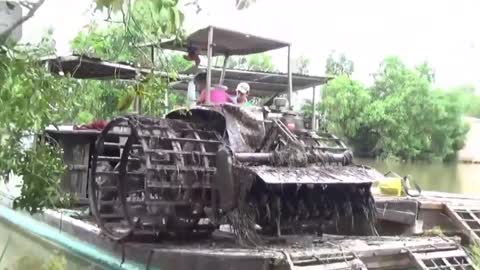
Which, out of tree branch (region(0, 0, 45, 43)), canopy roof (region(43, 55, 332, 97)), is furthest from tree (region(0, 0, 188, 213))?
canopy roof (region(43, 55, 332, 97))

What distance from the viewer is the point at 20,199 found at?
9.96 ft

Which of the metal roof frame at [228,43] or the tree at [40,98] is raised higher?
the metal roof frame at [228,43]

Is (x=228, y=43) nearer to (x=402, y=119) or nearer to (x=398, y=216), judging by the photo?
(x=398, y=216)

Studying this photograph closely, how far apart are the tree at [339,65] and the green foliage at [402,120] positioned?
5.42 metres

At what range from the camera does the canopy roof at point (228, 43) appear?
675cm

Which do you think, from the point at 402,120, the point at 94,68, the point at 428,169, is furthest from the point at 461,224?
the point at 402,120

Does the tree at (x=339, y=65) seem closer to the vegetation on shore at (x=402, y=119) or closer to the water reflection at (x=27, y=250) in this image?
the vegetation on shore at (x=402, y=119)

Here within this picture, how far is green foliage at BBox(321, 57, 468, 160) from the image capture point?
2717cm

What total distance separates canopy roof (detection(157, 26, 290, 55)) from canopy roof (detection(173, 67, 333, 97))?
423 mm

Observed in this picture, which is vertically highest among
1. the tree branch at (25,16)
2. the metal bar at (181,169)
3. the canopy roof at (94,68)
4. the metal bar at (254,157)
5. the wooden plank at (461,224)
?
the canopy roof at (94,68)

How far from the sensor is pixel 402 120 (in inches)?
1074

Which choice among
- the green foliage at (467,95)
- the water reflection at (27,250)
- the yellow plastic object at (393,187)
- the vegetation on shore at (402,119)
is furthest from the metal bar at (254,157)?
the green foliage at (467,95)

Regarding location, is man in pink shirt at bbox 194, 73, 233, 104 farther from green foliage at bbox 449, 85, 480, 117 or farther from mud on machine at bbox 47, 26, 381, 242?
green foliage at bbox 449, 85, 480, 117

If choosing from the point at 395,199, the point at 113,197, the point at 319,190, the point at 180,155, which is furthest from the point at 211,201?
the point at 395,199
